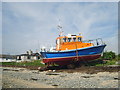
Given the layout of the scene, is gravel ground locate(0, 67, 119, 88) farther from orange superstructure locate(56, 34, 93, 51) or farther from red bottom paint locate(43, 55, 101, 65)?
orange superstructure locate(56, 34, 93, 51)

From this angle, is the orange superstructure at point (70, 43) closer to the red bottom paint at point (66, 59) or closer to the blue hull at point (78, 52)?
the blue hull at point (78, 52)

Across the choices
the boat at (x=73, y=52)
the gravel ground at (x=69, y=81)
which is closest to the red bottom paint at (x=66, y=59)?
the boat at (x=73, y=52)

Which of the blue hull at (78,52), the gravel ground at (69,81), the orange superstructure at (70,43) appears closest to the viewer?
the gravel ground at (69,81)

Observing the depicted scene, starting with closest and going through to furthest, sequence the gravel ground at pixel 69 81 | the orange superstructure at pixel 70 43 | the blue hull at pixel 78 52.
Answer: the gravel ground at pixel 69 81
the blue hull at pixel 78 52
the orange superstructure at pixel 70 43

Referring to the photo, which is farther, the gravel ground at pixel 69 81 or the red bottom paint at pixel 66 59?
the red bottom paint at pixel 66 59

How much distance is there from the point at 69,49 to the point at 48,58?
2.95 meters

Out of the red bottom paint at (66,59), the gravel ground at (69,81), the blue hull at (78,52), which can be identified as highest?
the blue hull at (78,52)

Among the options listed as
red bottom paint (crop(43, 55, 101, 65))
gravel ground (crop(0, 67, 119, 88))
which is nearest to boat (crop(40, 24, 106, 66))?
red bottom paint (crop(43, 55, 101, 65))

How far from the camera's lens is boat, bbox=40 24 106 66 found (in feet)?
56.7

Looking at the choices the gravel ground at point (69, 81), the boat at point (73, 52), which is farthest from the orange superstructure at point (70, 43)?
the gravel ground at point (69, 81)

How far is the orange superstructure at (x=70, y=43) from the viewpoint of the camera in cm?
1805

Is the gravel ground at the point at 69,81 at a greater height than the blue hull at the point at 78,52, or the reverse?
the blue hull at the point at 78,52

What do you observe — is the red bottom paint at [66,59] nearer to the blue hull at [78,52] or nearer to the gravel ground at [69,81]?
the blue hull at [78,52]

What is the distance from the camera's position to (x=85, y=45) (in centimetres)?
1805
